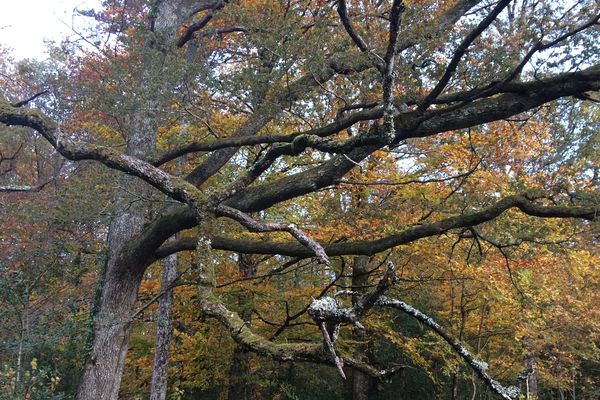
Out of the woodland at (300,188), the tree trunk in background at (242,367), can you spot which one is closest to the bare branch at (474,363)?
the woodland at (300,188)

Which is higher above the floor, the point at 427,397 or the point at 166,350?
the point at 166,350

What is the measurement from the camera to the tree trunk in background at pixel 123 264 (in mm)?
5430

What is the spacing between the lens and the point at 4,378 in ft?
16.3

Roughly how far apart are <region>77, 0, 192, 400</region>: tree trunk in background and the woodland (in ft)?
0.10

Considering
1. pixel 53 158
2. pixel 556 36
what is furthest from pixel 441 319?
pixel 53 158

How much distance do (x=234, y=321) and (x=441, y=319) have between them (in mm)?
8310

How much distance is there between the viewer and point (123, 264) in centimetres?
572

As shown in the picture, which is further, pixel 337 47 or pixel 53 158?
pixel 53 158

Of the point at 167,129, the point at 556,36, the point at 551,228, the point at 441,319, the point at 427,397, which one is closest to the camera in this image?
the point at 556,36

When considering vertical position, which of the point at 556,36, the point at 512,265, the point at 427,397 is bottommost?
the point at 427,397

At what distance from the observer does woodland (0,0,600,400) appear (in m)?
3.92


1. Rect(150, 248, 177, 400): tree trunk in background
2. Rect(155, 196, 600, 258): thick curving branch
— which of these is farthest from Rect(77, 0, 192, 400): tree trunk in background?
Rect(150, 248, 177, 400): tree trunk in background

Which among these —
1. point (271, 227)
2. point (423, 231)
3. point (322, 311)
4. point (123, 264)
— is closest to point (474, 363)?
point (322, 311)

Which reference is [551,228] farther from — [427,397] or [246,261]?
[427,397]
